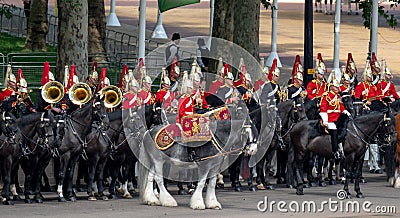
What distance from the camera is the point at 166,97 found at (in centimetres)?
2300

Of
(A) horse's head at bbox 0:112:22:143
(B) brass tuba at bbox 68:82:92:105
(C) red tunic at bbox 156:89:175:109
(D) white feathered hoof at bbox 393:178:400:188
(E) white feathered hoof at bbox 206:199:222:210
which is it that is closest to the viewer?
(E) white feathered hoof at bbox 206:199:222:210

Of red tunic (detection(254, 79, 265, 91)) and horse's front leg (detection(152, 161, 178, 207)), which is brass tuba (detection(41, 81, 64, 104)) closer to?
horse's front leg (detection(152, 161, 178, 207))

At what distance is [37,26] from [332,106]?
15862mm

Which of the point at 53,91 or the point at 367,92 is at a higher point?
the point at 53,91

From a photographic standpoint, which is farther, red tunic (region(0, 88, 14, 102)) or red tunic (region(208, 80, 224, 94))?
red tunic (region(208, 80, 224, 94))

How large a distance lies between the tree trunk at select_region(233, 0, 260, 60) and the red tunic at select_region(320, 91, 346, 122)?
607 cm

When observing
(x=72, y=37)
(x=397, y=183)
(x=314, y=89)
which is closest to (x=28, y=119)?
(x=72, y=37)

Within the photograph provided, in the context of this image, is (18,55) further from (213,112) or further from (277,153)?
(213,112)

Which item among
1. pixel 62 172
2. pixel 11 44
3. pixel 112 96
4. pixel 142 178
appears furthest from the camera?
pixel 11 44

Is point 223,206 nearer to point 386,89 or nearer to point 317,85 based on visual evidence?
point 317,85

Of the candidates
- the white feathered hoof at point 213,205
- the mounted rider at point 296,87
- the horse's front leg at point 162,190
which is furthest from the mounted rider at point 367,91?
the horse's front leg at point 162,190

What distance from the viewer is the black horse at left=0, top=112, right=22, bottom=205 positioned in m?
21.7

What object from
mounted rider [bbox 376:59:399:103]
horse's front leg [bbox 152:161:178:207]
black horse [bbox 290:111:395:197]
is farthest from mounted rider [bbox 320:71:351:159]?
horse's front leg [bbox 152:161:178:207]

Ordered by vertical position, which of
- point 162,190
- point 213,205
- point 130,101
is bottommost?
point 213,205
